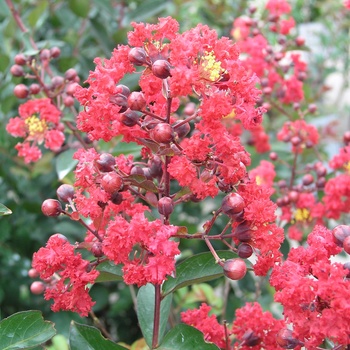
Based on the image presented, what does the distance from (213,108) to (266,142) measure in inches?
48.4

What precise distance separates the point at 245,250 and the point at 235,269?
0.06 metres

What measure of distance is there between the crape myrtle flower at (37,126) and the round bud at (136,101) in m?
0.64

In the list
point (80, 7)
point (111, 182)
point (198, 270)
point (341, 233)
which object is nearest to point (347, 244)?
point (341, 233)

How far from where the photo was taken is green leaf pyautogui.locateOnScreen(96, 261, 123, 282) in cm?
101

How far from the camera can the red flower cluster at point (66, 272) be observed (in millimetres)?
959

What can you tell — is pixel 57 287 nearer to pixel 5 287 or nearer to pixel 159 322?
pixel 159 322

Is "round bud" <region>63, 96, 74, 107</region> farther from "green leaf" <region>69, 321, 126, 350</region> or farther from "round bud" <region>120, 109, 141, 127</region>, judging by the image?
"green leaf" <region>69, 321, 126, 350</region>

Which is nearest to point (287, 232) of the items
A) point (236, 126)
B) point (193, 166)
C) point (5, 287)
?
point (236, 126)

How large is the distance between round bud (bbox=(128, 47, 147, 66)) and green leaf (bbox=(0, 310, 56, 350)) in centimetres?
47

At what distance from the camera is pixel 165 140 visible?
2.90 feet

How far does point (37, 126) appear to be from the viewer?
4.94ft

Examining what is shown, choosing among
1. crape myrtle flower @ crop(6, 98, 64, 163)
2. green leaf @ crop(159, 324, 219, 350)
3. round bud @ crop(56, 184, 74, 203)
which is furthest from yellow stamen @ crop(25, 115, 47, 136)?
green leaf @ crop(159, 324, 219, 350)

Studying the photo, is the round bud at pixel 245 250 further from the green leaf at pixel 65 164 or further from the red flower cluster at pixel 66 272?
the green leaf at pixel 65 164

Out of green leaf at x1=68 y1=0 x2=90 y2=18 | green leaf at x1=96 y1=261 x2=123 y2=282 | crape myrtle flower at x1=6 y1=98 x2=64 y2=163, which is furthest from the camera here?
green leaf at x1=68 y1=0 x2=90 y2=18
